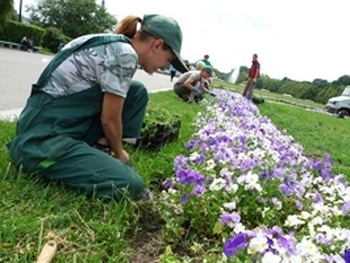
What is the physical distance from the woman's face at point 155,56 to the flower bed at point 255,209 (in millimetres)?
637

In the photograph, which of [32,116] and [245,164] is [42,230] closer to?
[32,116]

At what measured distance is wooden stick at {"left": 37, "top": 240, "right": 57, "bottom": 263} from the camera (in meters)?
1.80

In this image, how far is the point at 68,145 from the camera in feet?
8.66

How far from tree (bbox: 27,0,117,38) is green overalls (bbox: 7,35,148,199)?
62814 mm

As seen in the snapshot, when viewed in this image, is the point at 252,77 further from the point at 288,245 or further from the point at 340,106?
the point at 288,245

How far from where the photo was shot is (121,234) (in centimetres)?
228

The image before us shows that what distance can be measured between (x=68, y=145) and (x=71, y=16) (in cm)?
6542

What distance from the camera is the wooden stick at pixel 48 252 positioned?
180 centimetres

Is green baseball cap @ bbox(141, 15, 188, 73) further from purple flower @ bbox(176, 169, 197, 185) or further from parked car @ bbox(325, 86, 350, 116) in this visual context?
parked car @ bbox(325, 86, 350, 116)

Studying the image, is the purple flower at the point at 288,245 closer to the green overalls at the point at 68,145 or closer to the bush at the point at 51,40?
the green overalls at the point at 68,145

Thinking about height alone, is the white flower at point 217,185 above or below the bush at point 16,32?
above

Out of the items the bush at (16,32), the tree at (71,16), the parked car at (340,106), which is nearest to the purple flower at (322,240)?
the parked car at (340,106)

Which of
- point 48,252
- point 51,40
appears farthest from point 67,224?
point 51,40

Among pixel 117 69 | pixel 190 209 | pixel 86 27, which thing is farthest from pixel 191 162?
pixel 86 27
